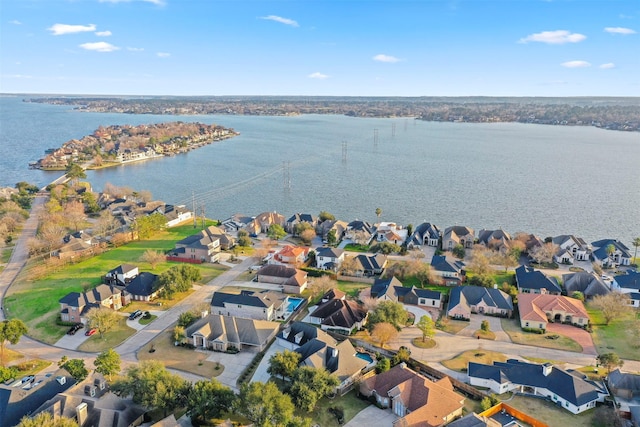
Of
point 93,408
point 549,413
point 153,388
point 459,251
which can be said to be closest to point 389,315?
point 549,413

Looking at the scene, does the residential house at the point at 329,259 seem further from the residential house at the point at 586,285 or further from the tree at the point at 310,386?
the tree at the point at 310,386

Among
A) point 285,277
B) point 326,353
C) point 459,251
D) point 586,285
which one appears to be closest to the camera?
point 326,353

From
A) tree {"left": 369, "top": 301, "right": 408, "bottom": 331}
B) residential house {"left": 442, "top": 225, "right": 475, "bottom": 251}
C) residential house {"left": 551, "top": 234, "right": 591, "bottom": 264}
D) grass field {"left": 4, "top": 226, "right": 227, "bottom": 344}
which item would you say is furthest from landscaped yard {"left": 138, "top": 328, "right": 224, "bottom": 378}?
residential house {"left": 551, "top": 234, "right": 591, "bottom": 264}

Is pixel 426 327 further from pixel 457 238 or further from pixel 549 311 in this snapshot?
pixel 457 238

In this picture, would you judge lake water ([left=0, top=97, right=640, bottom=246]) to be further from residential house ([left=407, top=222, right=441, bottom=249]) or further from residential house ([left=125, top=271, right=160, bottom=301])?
residential house ([left=125, top=271, right=160, bottom=301])

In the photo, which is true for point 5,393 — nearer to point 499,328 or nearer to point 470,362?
point 470,362

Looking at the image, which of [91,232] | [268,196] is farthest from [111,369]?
[268,196]

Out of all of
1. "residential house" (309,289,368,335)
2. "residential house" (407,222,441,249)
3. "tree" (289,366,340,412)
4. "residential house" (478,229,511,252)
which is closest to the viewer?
"tree" (289,366,340,412)
